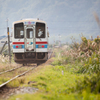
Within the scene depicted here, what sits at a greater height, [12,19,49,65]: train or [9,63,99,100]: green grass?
[12,19,49,65]: train

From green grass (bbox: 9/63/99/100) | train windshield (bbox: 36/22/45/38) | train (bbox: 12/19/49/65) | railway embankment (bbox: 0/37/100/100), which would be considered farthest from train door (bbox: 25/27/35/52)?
green grass (bbox: 9/63/99/100)

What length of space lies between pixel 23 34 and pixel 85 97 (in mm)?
10028

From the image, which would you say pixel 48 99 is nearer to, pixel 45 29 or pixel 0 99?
pixel 0 99

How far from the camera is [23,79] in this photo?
7.29 m

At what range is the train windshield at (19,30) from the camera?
12.8 metres

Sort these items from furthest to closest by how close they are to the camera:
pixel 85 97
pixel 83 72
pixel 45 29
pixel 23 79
A: 1. pixel 45 29
2. pixel 83 72
3. pixel 23 79
4. pixel 85 97

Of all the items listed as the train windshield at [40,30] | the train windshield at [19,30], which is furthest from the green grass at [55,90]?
the train windshield at [19,30]

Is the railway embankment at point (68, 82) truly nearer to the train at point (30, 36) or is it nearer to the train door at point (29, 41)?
the train at point (30, 36)

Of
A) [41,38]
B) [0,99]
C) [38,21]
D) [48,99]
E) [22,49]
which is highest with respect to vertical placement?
[38,21]

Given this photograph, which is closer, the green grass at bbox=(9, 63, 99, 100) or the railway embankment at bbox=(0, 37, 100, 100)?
the green grass at bbox=(9, 63, 99, 100)

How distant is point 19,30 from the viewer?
12.9 metres

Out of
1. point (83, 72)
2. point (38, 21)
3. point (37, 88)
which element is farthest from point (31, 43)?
point (37, 88)

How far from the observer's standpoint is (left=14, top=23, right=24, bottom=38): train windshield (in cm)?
1281

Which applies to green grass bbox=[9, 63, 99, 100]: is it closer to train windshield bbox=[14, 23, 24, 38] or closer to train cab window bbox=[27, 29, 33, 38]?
train cab window bbox=[27, 29, 33, 38]
